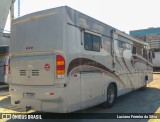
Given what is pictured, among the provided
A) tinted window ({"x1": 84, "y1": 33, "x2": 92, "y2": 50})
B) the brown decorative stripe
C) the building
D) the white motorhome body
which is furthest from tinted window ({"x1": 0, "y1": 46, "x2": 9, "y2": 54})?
the building

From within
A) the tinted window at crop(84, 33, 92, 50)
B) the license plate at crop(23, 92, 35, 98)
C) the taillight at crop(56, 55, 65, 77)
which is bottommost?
the license plate at crop(23, 92, 35, 98)

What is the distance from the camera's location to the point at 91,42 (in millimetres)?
7387

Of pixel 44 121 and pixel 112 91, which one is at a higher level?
pixel 112 91

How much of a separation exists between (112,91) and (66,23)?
3.77 m

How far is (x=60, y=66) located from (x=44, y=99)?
3.23 ft

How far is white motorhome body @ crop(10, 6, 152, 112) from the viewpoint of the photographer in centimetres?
613

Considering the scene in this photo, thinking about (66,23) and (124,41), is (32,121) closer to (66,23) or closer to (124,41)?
(66,23)

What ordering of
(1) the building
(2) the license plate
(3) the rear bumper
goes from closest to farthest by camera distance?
(3) the rear bumper → (2) the license plate → (1) the building

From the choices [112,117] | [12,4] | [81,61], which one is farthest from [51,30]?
[12,4]

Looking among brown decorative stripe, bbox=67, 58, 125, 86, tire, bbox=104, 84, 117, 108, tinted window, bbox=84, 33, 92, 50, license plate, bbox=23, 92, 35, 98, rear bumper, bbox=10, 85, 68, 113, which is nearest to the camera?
rear bumper, bbox=10, 85, 68, 113

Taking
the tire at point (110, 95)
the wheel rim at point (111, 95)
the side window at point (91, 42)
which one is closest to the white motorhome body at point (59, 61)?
the side window at point (91, 42)

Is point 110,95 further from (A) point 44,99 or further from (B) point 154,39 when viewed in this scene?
(B) point 154,39

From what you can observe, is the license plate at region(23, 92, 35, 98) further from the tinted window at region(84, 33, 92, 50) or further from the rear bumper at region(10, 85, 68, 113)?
the tinted window at region(84, 33, 92, 50)

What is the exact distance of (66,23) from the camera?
623 centimetres
